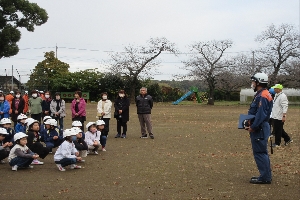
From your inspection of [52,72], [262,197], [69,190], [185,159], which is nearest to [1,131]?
[69,190]

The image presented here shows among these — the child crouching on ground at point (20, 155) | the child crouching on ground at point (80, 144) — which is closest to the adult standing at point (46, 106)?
the child crouching on ground at point (80, 144)

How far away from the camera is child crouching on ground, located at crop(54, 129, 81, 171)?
8220 millimetres

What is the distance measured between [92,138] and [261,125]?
15.7ft

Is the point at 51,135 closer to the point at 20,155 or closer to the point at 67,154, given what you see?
the point at 67,154

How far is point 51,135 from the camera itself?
990cm

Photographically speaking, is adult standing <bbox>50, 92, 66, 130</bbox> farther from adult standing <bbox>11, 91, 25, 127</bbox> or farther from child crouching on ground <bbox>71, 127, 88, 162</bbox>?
child crouching on ground <bbox>71, 127, 88, 162</bbox>

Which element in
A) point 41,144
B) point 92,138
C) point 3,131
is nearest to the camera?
point 3,131

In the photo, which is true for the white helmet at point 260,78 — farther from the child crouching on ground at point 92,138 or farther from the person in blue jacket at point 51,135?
the person in blue jacket at point 51,135

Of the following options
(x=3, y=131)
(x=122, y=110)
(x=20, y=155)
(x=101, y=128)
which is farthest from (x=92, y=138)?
(x=122, y=110)

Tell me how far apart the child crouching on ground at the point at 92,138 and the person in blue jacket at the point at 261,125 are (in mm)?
4389

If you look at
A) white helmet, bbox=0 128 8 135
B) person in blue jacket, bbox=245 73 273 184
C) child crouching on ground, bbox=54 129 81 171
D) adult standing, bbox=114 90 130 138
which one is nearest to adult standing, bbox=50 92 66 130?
adult standing, bbox=114 90 130 138

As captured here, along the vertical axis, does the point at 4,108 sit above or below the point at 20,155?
above

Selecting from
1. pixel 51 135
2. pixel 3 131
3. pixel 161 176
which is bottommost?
pixel 161 176

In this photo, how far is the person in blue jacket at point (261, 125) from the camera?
270 inches
